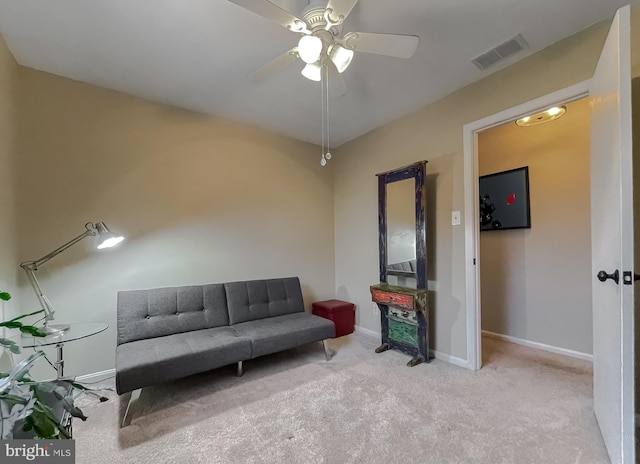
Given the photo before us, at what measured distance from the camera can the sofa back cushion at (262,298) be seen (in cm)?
286

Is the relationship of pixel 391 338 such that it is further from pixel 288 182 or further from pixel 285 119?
pixel 285 119

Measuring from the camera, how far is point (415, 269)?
275 cm

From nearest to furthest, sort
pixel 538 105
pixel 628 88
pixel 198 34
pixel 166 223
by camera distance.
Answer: pixel 628 88, pixel 198 34, pixel 538 105, pixel 166 223

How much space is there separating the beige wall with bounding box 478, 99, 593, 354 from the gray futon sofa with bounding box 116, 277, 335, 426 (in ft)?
6.91

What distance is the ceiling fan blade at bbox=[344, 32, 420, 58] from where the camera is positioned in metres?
1.49

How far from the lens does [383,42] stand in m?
1.54

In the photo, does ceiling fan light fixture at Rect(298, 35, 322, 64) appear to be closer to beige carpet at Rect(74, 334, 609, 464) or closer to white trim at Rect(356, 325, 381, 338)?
beige carpet at Rect(74, 334, 609, 464)

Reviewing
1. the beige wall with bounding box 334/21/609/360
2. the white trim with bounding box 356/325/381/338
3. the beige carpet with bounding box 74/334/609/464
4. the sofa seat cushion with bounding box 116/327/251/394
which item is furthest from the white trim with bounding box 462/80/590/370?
the sofa seat cushion with bounding box 116/327/251/394

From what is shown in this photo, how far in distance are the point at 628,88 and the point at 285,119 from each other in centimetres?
265

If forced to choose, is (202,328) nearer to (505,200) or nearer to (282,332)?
(282,332)

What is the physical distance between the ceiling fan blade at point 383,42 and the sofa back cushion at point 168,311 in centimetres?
240

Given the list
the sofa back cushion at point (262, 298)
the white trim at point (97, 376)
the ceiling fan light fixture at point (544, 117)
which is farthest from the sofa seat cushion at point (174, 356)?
the ceiling fan light fixture at point (544, 117)

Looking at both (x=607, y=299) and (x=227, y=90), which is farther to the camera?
(x=227, y=90)

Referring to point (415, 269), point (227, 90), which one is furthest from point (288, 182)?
point (415, 269)
